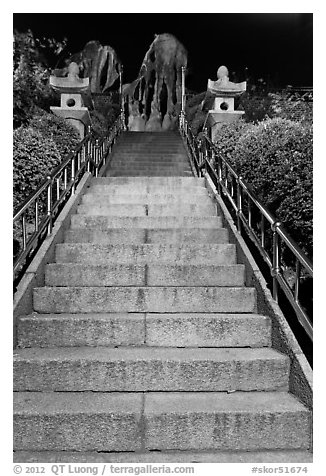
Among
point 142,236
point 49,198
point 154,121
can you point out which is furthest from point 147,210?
point 154,121

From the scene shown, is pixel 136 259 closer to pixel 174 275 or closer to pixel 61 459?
pixel 174 275

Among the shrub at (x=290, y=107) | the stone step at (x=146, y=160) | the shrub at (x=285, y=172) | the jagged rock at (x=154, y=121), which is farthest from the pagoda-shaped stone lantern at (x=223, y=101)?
the jagged rock at (x=154, y=121)

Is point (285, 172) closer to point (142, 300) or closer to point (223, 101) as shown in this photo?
point (142, 300)

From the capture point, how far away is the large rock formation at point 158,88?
24.5 m

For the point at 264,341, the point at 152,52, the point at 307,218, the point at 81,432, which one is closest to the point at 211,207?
the point at 307,218

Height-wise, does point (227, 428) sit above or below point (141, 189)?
below

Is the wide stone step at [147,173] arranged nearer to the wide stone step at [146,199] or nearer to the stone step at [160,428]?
the wide stone step at [146,199]

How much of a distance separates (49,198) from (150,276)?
1.63 m

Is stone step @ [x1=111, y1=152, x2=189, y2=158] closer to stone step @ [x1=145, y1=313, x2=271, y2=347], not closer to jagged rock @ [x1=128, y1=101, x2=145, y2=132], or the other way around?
stone step @ [x1=145, y1=313, x2=271, y2=347]

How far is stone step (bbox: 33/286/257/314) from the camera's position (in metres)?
3.76

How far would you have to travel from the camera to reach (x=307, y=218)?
482 cm

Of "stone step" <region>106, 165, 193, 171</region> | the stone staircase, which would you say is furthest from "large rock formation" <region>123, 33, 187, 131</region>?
the stone staircase

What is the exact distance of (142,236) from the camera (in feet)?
16.5

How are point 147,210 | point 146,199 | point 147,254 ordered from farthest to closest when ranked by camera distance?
point 146,199 < point 147,210 < point 147,254
